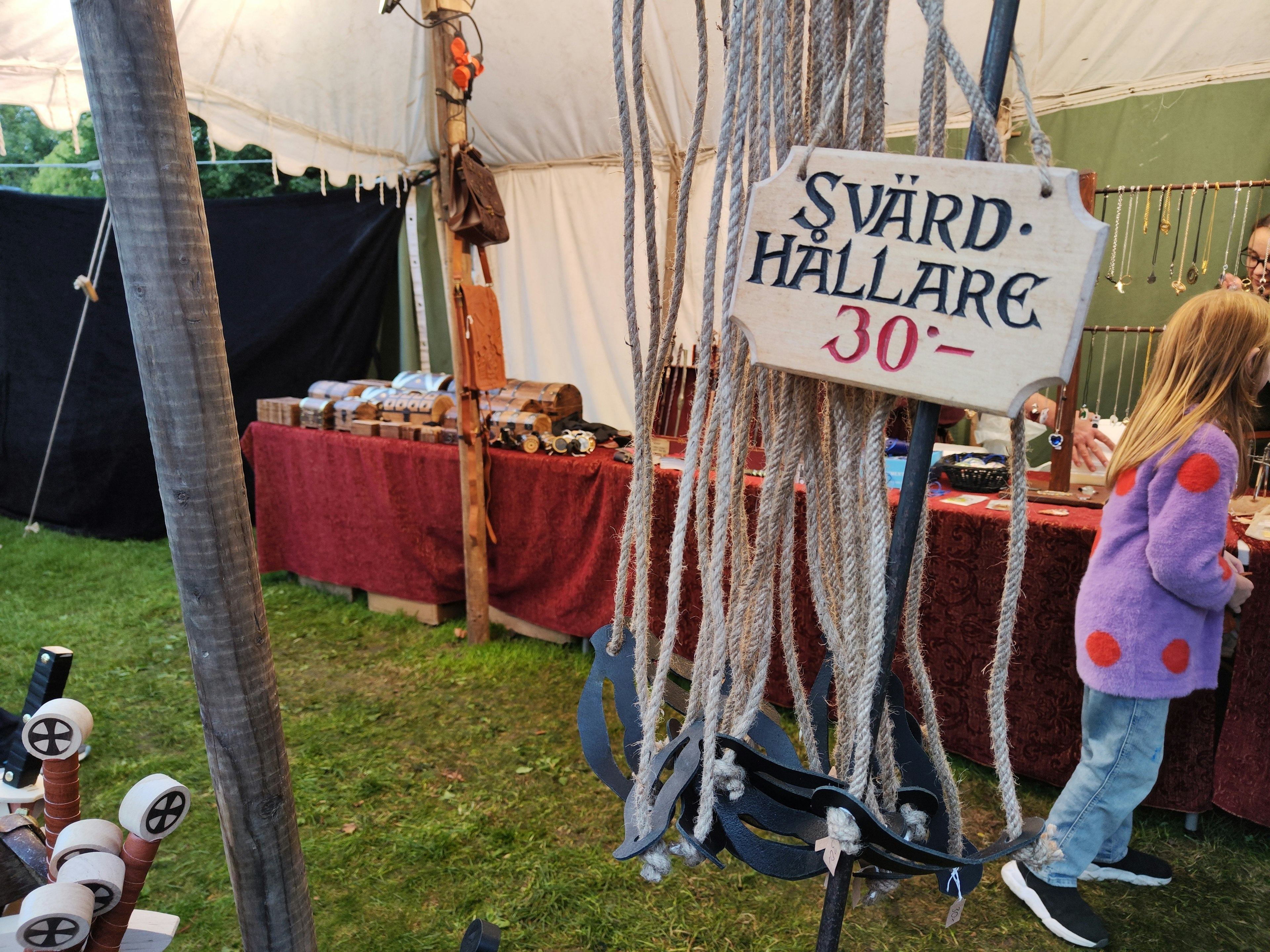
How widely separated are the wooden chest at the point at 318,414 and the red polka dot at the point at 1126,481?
305 cm

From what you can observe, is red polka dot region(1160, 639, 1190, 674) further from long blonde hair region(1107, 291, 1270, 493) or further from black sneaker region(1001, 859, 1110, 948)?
black sneaker region(1001, 859, 1110, 948)

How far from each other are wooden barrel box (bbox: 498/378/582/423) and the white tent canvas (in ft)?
3.05

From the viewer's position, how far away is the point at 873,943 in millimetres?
1633

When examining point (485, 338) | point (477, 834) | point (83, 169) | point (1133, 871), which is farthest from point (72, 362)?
point (1133, 871)

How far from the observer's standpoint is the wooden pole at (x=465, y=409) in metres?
2.70

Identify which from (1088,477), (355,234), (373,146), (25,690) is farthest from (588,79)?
(25,690)

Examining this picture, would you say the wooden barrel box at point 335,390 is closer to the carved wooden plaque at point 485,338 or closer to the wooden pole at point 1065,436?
the carved wooden plaque at point 485,338

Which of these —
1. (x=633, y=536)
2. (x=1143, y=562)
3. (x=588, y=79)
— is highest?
(x=588, y=79)

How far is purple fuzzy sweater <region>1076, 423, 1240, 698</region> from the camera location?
139 cm

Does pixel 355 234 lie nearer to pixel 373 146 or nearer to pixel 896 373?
pixel 373 146

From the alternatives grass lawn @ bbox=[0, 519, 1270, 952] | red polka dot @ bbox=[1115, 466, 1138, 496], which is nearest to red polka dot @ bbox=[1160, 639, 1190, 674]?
red polka dot @ bbox=[1115, 466, 1138, 496]

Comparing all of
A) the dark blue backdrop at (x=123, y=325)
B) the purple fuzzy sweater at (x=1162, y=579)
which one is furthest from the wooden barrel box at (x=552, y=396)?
the dark blue backdrop at (x=123, y=325)

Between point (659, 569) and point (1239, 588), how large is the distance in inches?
60.7

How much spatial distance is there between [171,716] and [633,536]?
2400 mm
